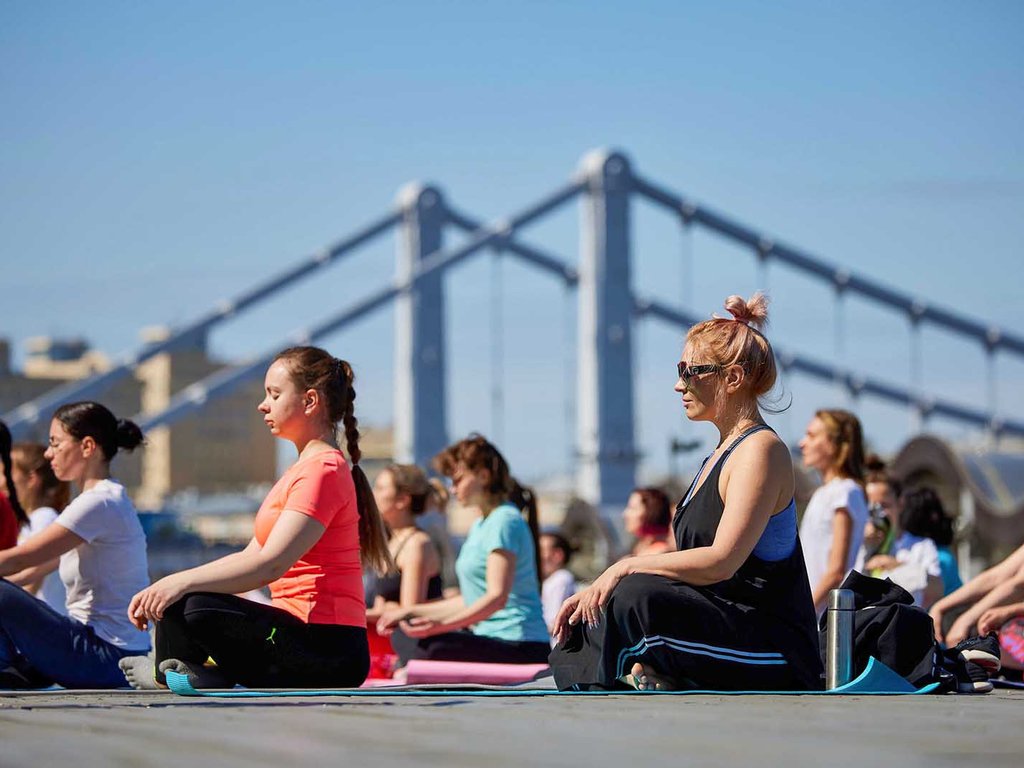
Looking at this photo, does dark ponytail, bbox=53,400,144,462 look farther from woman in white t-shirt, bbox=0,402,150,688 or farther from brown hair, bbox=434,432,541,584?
brown hair, bbox=434,432,541,584

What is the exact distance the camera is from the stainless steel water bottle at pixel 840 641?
184 inches

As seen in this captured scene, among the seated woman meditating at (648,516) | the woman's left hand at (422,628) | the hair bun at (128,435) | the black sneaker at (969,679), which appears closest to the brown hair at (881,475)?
the seated woman meditating at (648,516)

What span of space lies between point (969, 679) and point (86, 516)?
2448mm

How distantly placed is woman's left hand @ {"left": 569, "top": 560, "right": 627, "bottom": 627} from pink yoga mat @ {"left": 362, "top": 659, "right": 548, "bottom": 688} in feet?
5.67

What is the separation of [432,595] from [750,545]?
3247 millimetres

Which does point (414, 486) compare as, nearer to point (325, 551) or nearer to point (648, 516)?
point (648, 516)

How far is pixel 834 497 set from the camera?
250 inches

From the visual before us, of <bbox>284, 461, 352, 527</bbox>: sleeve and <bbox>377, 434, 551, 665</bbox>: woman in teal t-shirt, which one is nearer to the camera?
<bbox>284, 461, 352, 527</bbox>: sleeve

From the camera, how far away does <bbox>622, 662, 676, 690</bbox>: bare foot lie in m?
4.34

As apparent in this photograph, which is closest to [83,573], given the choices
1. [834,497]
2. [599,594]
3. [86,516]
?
[86,516]

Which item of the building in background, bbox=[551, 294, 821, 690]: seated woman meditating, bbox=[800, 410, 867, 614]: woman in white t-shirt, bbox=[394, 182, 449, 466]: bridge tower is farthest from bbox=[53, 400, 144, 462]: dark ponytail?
the building in background

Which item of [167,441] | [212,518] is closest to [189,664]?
[212,518]

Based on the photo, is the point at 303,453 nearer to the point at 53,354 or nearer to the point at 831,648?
the point at 831,648

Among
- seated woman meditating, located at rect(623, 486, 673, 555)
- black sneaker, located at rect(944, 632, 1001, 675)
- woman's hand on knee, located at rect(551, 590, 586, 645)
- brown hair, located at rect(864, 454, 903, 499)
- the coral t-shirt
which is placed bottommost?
black sneaker, located at rect(944, 632, 1001, 675)
